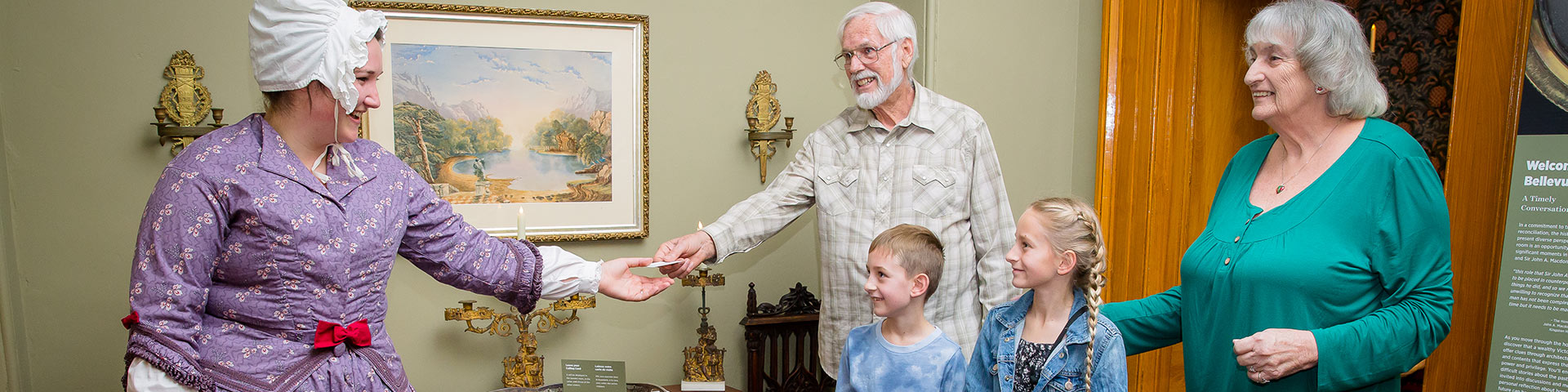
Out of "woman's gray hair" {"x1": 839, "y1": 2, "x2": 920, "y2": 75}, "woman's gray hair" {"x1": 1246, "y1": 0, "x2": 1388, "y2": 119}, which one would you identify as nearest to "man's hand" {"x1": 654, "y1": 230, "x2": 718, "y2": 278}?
"woman's gray hair" {"x1": 839, "y1": 2, "x2": 920, "y2": 75}

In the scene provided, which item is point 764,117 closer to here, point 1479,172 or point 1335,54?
point 1335,54

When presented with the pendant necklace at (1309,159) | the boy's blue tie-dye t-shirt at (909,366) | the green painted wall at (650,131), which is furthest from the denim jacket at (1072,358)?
the green painted wall at (650,131)

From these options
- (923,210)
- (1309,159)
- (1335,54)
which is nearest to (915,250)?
(923,210)

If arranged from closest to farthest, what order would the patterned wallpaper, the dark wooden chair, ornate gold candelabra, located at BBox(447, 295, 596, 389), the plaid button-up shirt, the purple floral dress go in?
the purple floral dress < the plaid button-up shirt < ornate gold candelabra, located at BBox(447, 295, 596, 389) < the patterned wallpaper < the dark wooden chair

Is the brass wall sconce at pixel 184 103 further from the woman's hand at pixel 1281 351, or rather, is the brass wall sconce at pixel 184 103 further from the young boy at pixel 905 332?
the woman's hand at pixel 1281 351

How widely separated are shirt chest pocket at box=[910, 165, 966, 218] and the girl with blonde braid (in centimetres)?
71

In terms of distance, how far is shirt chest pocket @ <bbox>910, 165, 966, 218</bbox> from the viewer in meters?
2.70

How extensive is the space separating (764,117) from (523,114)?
961mm

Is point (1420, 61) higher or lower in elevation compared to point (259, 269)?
higher

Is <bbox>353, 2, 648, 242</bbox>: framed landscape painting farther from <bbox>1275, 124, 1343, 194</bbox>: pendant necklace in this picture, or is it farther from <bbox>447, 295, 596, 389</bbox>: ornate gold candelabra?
<bbox>1275, 124, 1343, 194</bbox>: pendant necklace

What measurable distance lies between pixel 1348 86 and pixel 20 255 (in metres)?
4.01

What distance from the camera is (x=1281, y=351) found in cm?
175

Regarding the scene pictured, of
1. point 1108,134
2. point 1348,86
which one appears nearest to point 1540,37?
point 1348,86

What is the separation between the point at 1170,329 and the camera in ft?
7.18
